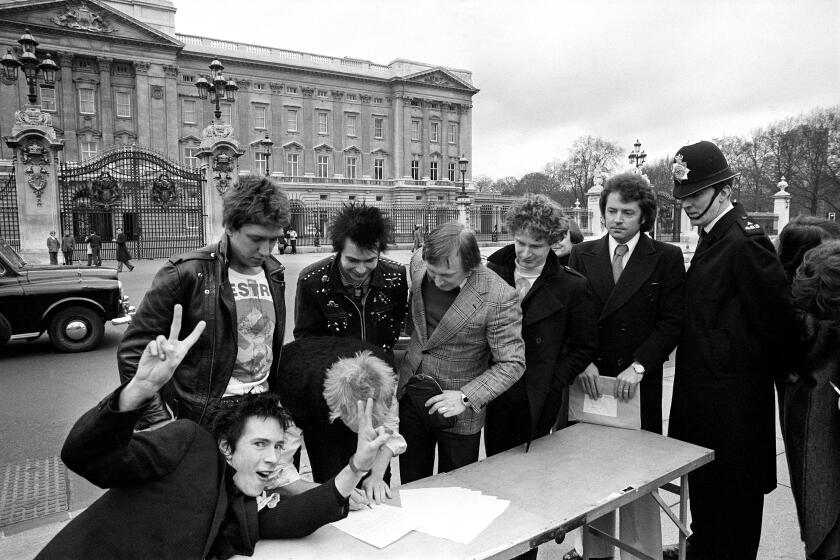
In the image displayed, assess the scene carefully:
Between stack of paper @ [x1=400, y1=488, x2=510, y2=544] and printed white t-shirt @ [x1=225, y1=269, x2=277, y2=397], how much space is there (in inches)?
32.3

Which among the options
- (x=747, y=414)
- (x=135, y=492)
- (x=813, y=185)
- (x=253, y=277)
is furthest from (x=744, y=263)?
(x=813, y=185)

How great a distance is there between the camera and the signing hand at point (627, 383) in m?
2.93

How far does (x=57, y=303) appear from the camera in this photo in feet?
27.0

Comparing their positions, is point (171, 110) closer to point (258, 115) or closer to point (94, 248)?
point (258, 115)

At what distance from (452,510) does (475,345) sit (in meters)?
0.84

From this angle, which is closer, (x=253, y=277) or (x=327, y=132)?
(x=253, y=277)

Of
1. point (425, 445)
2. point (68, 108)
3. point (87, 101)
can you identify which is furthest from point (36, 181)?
point (87, 101)

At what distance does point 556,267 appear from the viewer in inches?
114

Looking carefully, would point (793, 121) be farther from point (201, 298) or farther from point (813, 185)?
point (201, 298)

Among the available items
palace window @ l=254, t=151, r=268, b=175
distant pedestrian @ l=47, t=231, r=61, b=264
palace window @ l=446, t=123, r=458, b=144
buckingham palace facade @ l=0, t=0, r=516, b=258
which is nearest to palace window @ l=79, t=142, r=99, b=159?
buckingham palace facade @ l=0, t=0, r=516, b=258

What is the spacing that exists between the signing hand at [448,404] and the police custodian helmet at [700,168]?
63.1 inches

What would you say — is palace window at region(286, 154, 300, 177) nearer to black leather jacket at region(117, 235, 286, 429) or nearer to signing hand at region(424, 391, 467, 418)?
black leather jacket at region(117, 235, 286, 429)

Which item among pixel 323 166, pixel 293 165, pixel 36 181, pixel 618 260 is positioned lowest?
pixel 618 260

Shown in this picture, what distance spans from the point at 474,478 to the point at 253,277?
4.38ft
